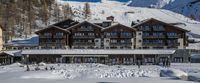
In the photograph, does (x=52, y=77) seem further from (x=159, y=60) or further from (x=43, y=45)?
(x=43, y=45)

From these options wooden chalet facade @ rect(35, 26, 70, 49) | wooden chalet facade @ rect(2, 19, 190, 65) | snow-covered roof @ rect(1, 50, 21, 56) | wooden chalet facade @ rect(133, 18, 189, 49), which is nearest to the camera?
snow-covered roof @ rect(1, 50, 21, 56)

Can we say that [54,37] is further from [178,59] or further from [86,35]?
[178,59]

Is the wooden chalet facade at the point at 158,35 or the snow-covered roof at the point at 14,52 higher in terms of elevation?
the wooden chalet facade at the point at 158,35

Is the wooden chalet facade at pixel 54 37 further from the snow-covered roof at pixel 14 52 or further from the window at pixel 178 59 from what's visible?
the window at pixel 178 59

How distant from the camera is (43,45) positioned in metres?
91.1

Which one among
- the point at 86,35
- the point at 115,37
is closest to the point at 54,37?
the point at 86,35

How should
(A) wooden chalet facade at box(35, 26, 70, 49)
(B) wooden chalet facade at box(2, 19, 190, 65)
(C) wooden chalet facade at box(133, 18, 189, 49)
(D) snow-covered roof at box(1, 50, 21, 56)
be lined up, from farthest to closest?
(A) wooden chalet facade at box(35, 26, 70, 49)
(C) wooden chalet facade at box(133, 18, 189, 49)
(B) wooden chalet facade at box(2, 19, 190, 65)
(D) snow-covered roof at box(1, 50, 21, 56)

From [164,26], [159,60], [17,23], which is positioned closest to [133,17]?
[17,23]

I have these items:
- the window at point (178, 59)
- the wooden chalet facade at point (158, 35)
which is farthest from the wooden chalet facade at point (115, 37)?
the window at point (178, 59)

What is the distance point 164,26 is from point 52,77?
167 feet

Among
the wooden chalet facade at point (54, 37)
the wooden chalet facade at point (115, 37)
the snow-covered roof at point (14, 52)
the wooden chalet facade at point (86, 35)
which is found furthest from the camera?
the wooden chalet facade at point (54, 37)

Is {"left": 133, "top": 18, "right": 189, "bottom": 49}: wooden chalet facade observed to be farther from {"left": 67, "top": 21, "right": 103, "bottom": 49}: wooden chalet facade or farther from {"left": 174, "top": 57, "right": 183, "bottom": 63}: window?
{"left": 174, "top": 57, "right": 183, "bottom": 63}: window

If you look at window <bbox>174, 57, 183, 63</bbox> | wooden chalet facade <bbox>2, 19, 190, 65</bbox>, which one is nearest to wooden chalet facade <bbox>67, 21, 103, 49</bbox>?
wooden chalet facade <bbox>2, 19, 190, 65</bbox>

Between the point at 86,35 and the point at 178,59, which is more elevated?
the point at 86,35
